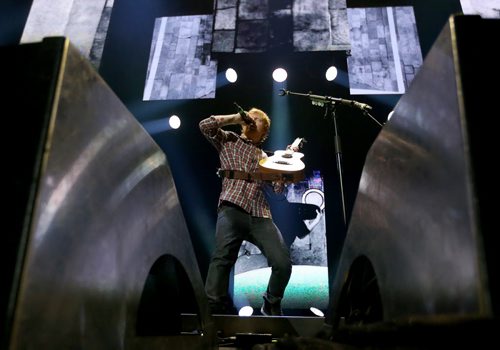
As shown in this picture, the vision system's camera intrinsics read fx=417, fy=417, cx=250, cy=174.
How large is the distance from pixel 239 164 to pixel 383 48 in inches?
94.4

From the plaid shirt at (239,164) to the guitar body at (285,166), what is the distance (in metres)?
0.08

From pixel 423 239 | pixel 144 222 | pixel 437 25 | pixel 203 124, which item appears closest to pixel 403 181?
pixel 423 239

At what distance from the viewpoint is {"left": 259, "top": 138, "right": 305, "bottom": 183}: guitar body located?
3.90m

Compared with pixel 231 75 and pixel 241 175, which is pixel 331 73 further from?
pixel 241 175

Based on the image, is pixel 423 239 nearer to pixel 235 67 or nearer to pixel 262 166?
pixel 262 166

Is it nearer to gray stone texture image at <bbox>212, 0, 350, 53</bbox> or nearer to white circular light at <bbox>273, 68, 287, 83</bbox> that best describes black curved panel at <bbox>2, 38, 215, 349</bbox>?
gray stone texture image at <bbox>212, 0, 350, 53</bbox>

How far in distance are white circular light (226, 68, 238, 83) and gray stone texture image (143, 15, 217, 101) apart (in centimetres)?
28

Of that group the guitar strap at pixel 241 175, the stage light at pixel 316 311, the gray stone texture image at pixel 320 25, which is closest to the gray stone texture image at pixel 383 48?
the gray stone texture image at pixel 320 25

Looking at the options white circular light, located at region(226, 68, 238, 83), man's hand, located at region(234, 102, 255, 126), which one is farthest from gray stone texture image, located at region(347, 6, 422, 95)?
man's hand, located at region(234, 102, 255, 126)

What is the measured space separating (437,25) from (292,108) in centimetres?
209

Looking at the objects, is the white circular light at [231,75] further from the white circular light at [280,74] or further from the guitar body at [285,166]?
the guitar body at [285,166]

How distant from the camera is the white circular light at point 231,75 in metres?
5.44

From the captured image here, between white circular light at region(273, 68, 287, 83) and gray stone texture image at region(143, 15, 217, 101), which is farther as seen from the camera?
white circular light at region(273, 68, 287, 83)

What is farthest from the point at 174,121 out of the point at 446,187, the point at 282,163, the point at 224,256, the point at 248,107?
the point at 446,187
